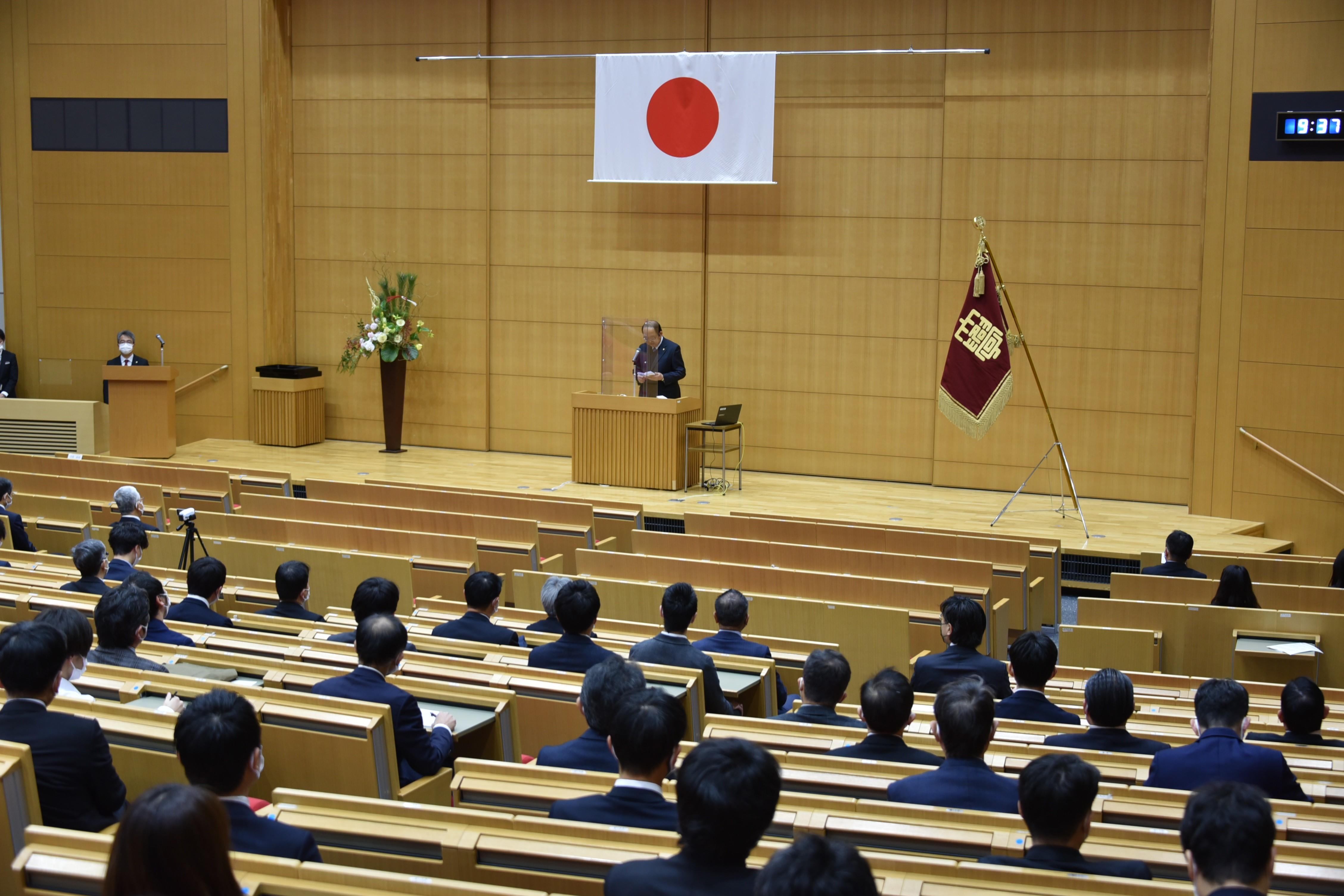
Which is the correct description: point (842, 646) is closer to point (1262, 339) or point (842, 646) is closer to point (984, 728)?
point (984, 728)

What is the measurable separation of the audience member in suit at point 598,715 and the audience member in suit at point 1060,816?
1.10 m

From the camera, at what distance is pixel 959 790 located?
3264 millimetres

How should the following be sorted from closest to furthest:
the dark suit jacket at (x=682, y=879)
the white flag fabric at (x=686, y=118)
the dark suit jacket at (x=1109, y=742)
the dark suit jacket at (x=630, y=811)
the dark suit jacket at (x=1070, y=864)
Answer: the dark suit jacket at (x=682, y=879) < the dark suit jacket at (x=1070, y=864) < the dark suit jacket at (x=630, y=811) < the dark suit jacket at (x=1109, y=742) < the white flag fabric at (x=686, y=118)

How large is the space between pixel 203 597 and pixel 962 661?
10.3 ft

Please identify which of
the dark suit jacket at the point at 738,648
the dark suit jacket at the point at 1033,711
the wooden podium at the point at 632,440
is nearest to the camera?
the dark suit jacket at the point at 1033,711

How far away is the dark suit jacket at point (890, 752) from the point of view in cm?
366

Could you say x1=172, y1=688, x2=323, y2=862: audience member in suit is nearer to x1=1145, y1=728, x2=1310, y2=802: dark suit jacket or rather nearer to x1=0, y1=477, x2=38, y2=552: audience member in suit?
x1=1145, y1=728, x2=1310, y2=802: dark suit jacket

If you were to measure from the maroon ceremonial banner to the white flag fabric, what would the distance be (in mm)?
2591

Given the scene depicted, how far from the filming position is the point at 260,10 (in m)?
12.9

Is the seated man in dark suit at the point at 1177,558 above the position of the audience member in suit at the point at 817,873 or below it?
below

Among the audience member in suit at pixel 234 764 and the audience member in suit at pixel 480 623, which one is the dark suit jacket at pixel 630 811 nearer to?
the audience member in suit at pixel 234 764

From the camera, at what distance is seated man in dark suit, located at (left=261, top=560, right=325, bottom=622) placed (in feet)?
17.7

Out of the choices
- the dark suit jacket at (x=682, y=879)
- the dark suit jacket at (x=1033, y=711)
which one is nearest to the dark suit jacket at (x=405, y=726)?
the dark suit jacket at (x=682, y=879)

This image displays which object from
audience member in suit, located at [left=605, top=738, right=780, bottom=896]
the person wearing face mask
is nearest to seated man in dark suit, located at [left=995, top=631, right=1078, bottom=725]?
audience member in suit, located at [left=605, top=738, right=780, bottom=896]
